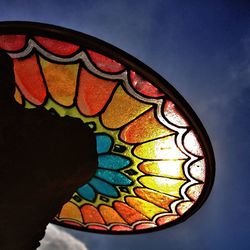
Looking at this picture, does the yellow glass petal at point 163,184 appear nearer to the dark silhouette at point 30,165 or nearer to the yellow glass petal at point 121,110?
the yellow glass petal at point 121,110

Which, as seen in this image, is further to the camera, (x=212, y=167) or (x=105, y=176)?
(x=105, y=176)

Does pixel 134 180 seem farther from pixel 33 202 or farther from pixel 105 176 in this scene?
pixel 33 202

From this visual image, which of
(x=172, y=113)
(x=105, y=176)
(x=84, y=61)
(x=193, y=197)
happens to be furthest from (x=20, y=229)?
(x=193, y=197)

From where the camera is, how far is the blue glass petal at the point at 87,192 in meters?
8.61

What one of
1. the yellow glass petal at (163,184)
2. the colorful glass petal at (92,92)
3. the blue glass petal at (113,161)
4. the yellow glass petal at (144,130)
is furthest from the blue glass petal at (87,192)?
the colorful glass petal at (92,92)

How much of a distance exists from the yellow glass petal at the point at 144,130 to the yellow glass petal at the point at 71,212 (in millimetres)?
3750

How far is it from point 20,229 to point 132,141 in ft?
12.1

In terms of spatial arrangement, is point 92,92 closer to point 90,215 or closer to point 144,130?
point 144,130

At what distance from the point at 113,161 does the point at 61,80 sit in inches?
99.3

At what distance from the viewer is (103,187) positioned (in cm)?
848

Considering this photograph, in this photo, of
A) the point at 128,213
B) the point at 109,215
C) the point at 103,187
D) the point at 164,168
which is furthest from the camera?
the point at 109,215

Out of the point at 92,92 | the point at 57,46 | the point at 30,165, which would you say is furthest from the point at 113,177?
the point at 30,165

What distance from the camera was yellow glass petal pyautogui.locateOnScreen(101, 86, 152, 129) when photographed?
614 cm

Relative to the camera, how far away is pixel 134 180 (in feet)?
26.0
